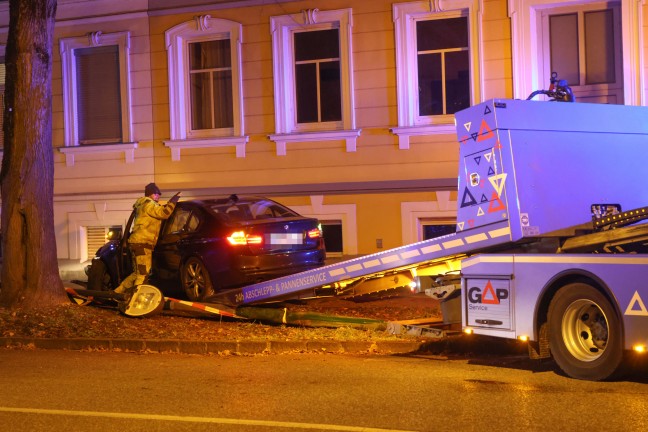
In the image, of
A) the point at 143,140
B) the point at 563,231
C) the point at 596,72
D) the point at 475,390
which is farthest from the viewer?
the point at 143,140

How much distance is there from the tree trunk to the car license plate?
3.17 meters

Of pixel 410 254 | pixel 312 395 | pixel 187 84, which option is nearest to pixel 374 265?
pixel 410 254

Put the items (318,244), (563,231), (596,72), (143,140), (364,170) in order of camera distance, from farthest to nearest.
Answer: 1. (143,140)
2. (364,170)
3. (596,72)
4. (318,244)
5. (563,231)

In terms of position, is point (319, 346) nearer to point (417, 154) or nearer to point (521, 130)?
point (521, 130)

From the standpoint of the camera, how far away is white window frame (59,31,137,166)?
61.4ft

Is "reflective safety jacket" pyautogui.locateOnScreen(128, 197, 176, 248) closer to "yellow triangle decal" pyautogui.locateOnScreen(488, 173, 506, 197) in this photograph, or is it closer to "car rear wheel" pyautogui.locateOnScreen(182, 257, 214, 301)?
"car rear wheel" pyautogui.locateOnScreen(182, 257, 214, 301)

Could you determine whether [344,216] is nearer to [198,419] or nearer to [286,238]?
[286,238]

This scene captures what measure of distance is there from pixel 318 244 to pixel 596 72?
6356 millimetres

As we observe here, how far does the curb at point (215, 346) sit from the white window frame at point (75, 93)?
8004mm

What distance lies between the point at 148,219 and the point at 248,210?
1.41m

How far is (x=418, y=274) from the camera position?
9.91 meters

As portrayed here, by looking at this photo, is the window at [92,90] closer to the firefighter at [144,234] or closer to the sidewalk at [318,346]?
the firefighter at [144,234]

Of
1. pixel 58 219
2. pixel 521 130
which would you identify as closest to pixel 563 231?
pixel 521 130

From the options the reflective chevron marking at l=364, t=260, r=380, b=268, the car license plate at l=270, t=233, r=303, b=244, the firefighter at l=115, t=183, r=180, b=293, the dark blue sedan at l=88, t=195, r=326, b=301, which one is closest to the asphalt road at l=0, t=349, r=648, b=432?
the reflective chevron marking at l=364, t=260, r=380, b=268
